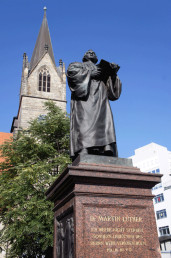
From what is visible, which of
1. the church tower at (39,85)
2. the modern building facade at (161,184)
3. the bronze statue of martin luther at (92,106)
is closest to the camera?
the bronze statue of martin luther at (92,106)

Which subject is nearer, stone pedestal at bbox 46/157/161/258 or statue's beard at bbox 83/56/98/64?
stone pedestal at bbox 46/157/161/258

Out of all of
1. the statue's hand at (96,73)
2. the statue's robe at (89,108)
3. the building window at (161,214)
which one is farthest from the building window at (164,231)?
the statue's hand at (96,73)

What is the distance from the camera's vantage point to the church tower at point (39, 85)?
34375 mm

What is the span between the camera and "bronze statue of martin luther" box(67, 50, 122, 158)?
4.95 meters

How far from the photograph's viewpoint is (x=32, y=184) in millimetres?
16344

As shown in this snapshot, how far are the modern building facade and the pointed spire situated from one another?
22.6 meters

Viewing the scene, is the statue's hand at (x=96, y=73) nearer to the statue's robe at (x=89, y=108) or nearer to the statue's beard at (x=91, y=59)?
the statue's robe at (x=89, y=108)

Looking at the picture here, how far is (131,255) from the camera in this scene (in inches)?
A: 151

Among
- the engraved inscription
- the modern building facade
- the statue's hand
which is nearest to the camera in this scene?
the engraved inscription

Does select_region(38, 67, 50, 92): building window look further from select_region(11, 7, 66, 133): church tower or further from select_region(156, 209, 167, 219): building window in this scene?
select_region(156, 209, 167, 219): building window

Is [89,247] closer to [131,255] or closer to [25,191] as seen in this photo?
[131,255]

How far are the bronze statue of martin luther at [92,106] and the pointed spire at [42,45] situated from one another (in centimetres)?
A: 3485

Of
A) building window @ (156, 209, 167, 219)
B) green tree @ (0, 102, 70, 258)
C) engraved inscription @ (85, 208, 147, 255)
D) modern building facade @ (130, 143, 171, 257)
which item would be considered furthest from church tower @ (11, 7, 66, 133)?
engraved inscription @ (85, 208, 147, 255)

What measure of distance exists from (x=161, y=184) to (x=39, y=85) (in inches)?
878
